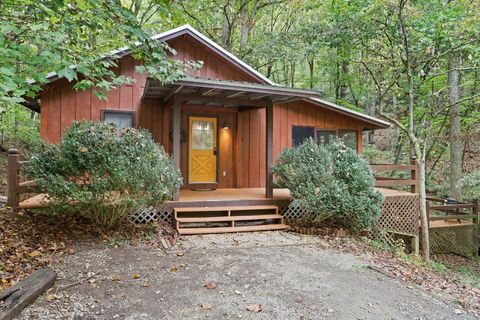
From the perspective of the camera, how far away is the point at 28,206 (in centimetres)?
616

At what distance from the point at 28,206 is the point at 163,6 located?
4.64 m

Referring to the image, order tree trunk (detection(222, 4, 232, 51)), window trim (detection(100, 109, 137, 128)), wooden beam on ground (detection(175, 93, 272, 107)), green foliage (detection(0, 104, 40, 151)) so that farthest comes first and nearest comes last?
tree trunk (detection(222, 4, 232, 51)), green foliage (detection(0, 104, 40, 151)), window trim (detection(100, 109, 137, 128)), wooden beam on ground (detection(175, 93, 272, 107))

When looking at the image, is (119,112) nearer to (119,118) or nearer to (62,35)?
(119,118)

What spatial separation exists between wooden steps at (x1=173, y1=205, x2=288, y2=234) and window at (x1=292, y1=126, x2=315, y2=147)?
11.1ft

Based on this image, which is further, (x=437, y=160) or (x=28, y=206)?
(x=437, y=160)

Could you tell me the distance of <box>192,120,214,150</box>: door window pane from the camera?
8.97m

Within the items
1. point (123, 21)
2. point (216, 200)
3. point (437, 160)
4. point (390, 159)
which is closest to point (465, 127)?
point (437, 160)

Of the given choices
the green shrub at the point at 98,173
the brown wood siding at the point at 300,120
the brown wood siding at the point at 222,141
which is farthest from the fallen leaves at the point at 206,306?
the brown wood siding at the point at 300,120

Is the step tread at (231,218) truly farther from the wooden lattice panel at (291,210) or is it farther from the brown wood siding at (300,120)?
the brown wood siding at (300,120)

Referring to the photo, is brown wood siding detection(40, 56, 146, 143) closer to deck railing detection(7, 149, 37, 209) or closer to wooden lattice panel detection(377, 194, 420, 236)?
deck railing detection(7, 149, 37, 209)

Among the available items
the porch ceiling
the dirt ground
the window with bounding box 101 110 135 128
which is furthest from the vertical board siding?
the dirt ground

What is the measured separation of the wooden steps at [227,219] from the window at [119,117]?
297 cm

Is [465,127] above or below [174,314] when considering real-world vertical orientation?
above

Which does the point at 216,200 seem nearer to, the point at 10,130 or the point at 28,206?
the point at 28,206
